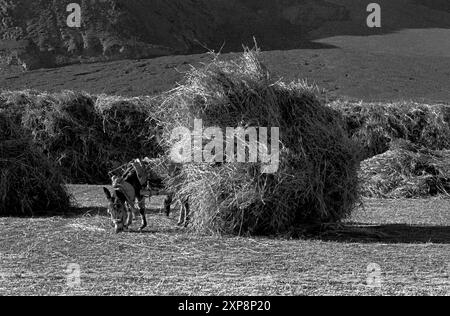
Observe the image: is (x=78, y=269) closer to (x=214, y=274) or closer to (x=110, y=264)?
(x=110, y=264)

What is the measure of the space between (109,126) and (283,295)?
16.7 metres

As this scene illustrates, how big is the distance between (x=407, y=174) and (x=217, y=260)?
10726 mm

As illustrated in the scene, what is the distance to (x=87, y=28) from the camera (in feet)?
178

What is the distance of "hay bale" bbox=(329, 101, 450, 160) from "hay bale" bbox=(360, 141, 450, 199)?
3.86 m

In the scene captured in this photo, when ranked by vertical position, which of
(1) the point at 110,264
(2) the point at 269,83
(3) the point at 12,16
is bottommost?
(1) the point at 110,264

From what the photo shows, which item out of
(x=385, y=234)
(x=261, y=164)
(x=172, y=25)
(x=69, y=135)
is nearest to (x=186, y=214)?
(x=261, y=164)

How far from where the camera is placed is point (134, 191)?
11992 millimetres

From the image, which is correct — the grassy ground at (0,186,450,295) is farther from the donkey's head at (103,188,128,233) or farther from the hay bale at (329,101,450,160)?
the hay bale at (329,101,450,160)

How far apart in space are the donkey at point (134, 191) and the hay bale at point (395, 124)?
1266 cm

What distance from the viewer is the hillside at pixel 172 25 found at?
51.8 metres

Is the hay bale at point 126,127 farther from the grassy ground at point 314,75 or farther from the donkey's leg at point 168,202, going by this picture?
the grassy ground at point 314,75

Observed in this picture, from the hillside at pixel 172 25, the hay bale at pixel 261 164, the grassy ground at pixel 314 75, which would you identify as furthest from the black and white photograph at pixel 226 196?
the hillside at pixel 172 25

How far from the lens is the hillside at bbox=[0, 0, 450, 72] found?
51.8 meters

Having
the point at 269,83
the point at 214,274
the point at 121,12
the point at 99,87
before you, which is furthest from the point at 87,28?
the point at 214,274
